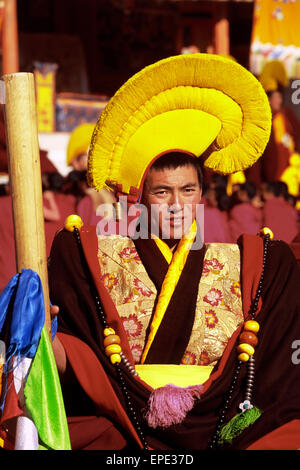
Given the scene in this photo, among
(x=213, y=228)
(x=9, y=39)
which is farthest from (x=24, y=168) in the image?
(x=9, y=39)

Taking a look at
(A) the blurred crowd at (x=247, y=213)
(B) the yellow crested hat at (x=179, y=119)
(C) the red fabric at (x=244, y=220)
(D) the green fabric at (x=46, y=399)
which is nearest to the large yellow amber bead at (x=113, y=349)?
(D) the green fabric at (x=46, y=399)

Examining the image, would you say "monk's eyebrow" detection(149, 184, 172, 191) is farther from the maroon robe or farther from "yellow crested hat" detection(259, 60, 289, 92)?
"yellow crested hat" detection(259, 60, 289, 92)

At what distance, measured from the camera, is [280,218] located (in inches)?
273

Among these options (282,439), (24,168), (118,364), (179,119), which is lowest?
(282,439)

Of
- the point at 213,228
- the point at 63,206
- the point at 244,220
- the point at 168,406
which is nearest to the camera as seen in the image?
the point at 168,406

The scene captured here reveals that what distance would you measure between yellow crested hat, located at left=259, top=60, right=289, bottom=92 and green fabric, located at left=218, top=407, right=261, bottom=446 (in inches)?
328

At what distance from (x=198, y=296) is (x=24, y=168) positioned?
87 centimetres

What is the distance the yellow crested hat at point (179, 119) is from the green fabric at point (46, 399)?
2.45ft

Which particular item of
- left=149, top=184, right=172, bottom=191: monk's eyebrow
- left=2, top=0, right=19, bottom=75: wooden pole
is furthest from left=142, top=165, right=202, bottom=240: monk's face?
left=2, top=0, right=19, bottom=75: wooden pole

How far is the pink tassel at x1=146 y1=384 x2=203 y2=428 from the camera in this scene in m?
2.51

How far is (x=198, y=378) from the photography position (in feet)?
8.73

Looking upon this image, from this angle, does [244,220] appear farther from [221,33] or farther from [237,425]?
[221,33]
